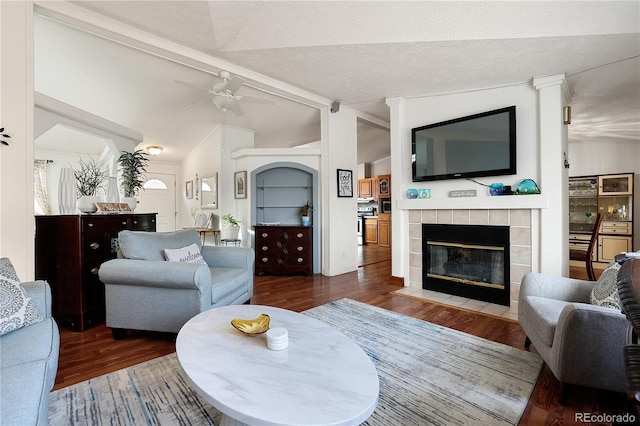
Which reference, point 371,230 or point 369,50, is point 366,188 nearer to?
point 371,230

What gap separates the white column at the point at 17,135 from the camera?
2041 mm

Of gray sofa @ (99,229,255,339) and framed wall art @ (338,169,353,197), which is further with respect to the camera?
framed wall art @ (338,169,353,197)

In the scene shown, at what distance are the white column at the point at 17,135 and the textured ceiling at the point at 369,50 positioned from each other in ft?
1.64

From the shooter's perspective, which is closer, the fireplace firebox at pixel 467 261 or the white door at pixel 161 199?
the fireplace firebox at pixel 467 261

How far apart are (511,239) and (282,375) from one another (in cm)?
306

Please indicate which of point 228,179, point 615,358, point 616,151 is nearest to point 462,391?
point 615,358

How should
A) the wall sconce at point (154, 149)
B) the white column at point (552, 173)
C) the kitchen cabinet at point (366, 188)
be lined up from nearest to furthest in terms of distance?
the white column at point (552, 173) < the wall sconce at point (154, 149) < the kitchen cabinet at point (366, 188)

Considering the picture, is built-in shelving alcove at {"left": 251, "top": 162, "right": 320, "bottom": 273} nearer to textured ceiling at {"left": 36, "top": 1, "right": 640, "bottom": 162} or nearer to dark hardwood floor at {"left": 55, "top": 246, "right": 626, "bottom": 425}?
dark hardwood floor at {"left": 55, "top": 246, "right": 626, "bottom": 425}

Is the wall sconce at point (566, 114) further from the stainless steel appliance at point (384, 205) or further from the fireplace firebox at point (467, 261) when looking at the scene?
the stainless steel appliance at point (384, 205)

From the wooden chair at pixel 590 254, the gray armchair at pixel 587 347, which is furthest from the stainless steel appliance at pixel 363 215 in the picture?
the gray armchair at pixel 587 347

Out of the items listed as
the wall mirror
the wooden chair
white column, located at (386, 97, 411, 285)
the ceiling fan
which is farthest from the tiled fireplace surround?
the wall mirror

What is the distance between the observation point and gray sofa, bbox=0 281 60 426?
0.88 meters

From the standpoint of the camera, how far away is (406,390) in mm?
1670

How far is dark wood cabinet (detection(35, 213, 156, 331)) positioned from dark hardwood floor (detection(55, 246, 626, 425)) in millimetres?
164
